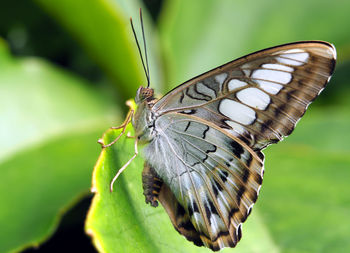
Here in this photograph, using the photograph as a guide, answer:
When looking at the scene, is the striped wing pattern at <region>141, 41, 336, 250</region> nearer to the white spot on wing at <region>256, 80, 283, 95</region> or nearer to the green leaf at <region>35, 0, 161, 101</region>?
the white spot on wing at <region>256, 80, 283, 95</region>

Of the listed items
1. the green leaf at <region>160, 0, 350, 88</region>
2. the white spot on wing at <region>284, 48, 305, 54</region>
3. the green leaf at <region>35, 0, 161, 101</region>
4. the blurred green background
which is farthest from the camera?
the green leaf at <region>160, 0, 350, 88</region>

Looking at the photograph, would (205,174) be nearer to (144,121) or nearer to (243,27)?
(144,121)

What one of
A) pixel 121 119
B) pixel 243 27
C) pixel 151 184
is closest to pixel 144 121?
pixel 151 184

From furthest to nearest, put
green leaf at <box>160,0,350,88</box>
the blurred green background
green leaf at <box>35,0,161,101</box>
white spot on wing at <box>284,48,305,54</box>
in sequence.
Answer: green leaf at <box>160,0,350,88</box> → green leaf at <box>35,0,161,101</box> → the blurred green background → white spot on wing at <box>284,48,305,54</box>

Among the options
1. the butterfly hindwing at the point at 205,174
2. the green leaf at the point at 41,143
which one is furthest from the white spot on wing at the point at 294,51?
the green leaf at the point at 41,143

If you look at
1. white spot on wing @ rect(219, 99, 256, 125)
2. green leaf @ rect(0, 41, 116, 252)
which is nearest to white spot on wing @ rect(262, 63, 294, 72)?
white spot on wing @ rect(219, 99, 256, 125)

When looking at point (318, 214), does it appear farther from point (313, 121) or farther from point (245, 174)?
point (313, 121)

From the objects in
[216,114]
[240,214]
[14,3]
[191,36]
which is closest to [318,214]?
[240,214]
